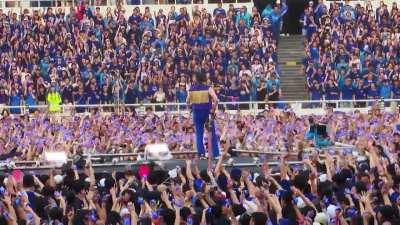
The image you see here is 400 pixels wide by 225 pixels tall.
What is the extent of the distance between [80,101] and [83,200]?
1834 cm

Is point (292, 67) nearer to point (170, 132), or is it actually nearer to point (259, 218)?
point (170, 132)

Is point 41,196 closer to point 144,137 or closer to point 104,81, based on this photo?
point 144,137

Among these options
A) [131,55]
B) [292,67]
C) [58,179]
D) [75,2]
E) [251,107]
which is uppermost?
[75,2]

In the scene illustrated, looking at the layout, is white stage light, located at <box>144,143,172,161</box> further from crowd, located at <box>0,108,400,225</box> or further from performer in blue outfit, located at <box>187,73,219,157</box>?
crowd, located at <box>0,108,400,225</box>

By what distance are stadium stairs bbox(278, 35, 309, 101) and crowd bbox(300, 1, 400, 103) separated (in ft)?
1.74

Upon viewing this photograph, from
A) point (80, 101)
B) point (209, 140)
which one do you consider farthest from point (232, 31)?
point (209, 140)

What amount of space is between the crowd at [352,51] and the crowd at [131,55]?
113 cm

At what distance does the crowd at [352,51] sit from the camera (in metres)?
39.9

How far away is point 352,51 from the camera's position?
1622 inches

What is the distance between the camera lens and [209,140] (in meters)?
28.0

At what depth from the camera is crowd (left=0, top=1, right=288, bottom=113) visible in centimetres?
3962

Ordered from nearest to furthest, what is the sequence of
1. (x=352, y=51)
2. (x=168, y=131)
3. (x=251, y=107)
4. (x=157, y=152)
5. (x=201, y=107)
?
(x=201, y=107) < (x=157, y=152) < (x=168, y=131) < (x=251, y=107) < (x=352, y=51)

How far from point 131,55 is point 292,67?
4.85 metres

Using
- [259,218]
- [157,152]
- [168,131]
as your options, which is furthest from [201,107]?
[259,218]
